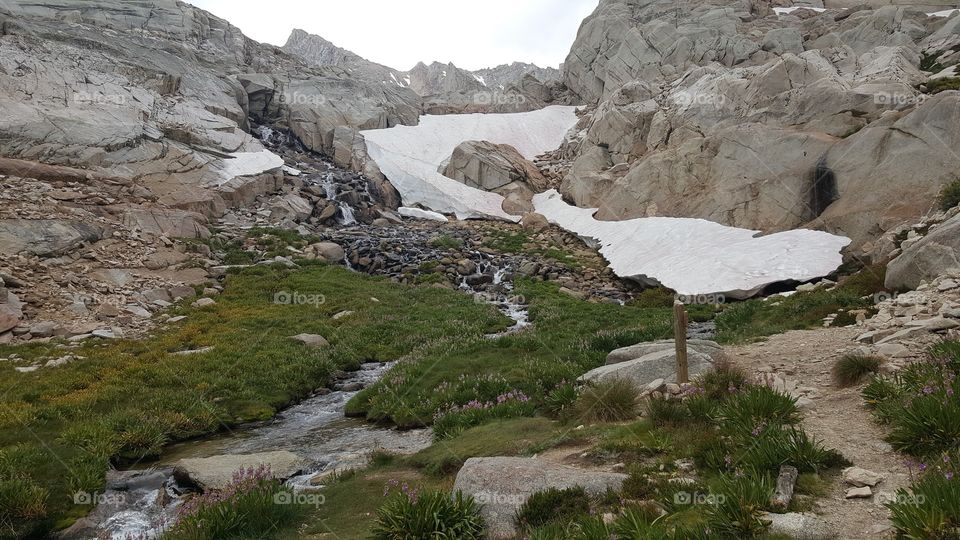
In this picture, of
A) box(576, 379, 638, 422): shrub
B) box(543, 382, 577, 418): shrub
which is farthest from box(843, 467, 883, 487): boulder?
box(543, 382, 577, 418): shrub

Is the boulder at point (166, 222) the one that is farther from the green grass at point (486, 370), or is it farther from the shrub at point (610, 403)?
the shrub at point (610, 403)

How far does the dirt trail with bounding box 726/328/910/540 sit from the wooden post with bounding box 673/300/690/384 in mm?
1442

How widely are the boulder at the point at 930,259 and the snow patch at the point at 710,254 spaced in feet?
26.4

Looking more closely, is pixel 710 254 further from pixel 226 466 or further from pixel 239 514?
pixel 239 514

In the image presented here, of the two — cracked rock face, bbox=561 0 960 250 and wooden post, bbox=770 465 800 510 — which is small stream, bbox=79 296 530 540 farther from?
cracked rock face, bbox=561 0 960 250

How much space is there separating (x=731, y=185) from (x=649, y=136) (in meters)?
15.1

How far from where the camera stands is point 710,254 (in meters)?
29.9

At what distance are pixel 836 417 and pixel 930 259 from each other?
11159 mm

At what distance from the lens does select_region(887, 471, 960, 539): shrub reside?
13.1 ft

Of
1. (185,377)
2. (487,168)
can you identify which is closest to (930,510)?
(185,377)

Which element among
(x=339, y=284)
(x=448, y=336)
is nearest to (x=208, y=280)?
(x=339, y=284)

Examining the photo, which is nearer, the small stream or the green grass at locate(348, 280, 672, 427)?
the small stream

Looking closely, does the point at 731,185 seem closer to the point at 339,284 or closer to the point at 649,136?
the point at 649,136

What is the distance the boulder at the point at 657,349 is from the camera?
1200 centimetres
